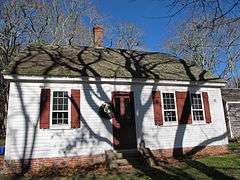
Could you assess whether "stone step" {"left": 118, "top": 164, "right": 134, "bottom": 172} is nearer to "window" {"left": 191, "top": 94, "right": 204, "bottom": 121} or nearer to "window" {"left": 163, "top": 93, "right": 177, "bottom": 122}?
"window" {"left": 163, "top": 93, "right": 177, "bottom": 122}

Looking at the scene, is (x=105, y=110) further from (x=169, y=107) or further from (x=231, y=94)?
(x=231, y=94)

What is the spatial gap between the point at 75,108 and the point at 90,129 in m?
1.21

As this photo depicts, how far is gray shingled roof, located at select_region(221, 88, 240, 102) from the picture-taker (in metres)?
23.2

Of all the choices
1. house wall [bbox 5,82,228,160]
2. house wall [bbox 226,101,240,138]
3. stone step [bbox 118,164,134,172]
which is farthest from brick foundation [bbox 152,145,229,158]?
house wall [bbox 226,101,240,138]

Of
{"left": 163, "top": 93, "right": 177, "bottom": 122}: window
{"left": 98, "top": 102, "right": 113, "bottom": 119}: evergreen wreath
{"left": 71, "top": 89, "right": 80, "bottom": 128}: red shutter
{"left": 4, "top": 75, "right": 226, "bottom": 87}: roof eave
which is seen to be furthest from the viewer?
{"left": 163, "top": 93, "right": 177, "bottom": 122}: window

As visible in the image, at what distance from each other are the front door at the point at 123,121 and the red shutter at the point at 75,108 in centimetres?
182

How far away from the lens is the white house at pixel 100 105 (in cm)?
1197

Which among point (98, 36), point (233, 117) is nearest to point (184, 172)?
point (98, 36)

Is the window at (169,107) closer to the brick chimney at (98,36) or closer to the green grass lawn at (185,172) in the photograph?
the green grass lawn at (185,172)

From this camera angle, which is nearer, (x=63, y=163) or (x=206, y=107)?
(x=63, y=163)

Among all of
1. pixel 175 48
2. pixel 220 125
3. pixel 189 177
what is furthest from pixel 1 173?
pixel 175 48

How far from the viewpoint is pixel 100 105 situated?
1321cm

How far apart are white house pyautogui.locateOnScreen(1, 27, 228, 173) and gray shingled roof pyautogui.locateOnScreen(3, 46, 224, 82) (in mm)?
49

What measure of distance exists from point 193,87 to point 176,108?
5.70 feet
